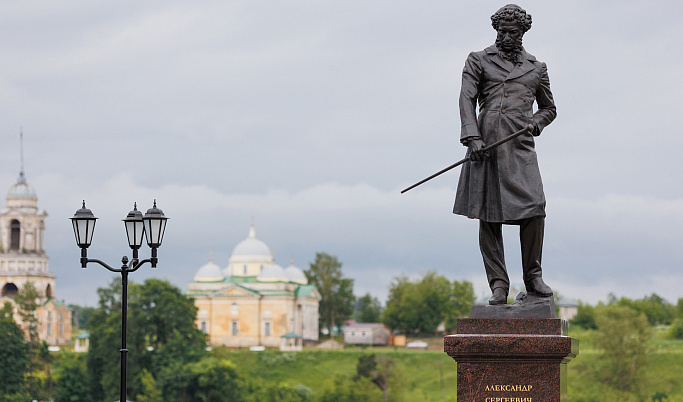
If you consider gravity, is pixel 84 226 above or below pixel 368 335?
above

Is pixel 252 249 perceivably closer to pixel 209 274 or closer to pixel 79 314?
pixel 209 274

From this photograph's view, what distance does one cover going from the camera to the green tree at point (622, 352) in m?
59.5

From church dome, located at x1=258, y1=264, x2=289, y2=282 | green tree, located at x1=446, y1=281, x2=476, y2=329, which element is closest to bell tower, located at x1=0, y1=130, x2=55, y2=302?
church dome, located at x1=258, y1=264, x2=289, y2=282

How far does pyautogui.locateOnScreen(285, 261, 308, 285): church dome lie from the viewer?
328ft

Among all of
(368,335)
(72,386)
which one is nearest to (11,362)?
(72,386)

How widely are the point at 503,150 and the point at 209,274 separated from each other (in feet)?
304

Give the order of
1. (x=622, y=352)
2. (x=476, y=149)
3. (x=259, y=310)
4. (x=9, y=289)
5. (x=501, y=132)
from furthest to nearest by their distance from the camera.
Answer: (x=9, y=289)
(x=259, y=310)
(x=622, y=352)
(x=501, y=132)
(x=476, y=149)

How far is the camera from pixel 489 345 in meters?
8.87

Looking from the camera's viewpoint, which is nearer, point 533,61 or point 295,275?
point 533,61

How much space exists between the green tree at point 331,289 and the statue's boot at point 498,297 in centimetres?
9417

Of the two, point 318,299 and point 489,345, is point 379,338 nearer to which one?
point 318,299

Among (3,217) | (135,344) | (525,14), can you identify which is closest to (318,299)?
(3,217)

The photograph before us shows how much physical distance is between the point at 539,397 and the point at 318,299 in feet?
300

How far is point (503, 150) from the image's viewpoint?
9328 mm
